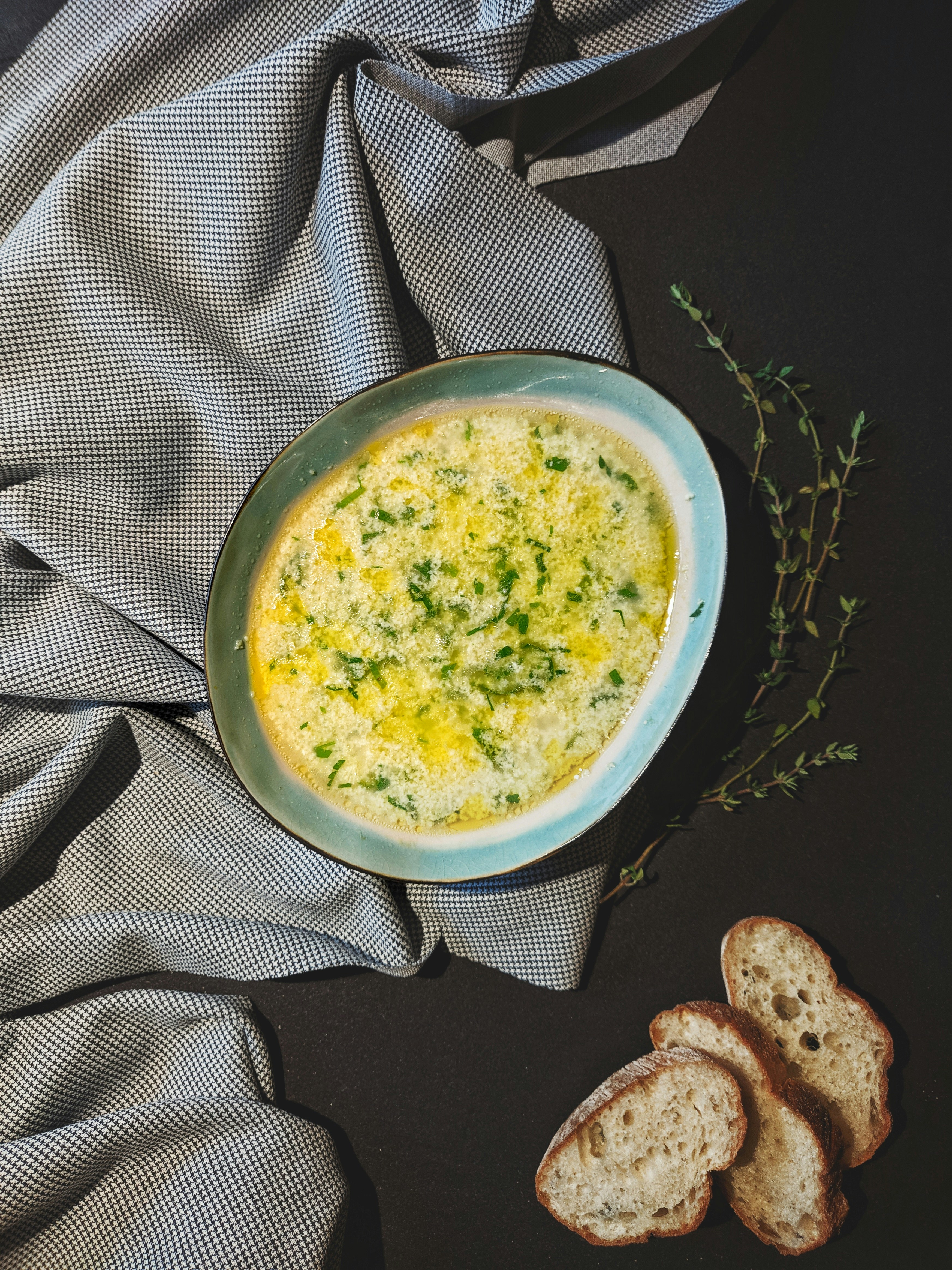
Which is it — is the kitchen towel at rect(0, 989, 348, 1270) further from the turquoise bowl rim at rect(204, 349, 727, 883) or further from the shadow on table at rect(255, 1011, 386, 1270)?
the turquoise bowl rim at rect(204, 349, 727, 883)

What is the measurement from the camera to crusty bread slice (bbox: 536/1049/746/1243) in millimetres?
1605

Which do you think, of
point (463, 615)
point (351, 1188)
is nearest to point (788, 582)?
point (463, 615)

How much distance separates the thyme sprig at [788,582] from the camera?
170 centimetres

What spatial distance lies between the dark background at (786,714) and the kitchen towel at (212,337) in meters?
0.15

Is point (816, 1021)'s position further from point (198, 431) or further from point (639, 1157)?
point (198, 431)

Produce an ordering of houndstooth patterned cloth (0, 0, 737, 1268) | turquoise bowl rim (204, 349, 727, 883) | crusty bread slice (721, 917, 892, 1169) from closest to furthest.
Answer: turquoise bowl rim (204, 349, 727, 883)
houndstooth patterned cloth (0, 0, 737, 1268)
crusty bread slice (721, 917, 892, 1169)

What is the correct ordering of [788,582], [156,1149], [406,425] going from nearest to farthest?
1. [406,425]
2. [156,1149]
3. [788,582]

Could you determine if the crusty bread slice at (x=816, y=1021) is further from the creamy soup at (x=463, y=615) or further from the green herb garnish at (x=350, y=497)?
the green herb garnish at (x=350, y=497)

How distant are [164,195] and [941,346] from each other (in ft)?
5.31

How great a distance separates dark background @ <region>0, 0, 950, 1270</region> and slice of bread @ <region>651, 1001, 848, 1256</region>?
92 mm

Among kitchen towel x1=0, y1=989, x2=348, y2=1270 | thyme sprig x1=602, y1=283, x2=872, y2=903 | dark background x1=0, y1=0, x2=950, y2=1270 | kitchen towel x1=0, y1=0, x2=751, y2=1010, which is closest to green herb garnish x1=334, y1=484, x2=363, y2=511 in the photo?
kitchen towel x1=0, y1=0, x2=751, y2=1010

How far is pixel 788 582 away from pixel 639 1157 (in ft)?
4.00

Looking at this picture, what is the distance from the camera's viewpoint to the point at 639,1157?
5.38 feet

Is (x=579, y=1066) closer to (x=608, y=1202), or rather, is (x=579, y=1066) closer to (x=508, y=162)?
(x=608, y=1202)
